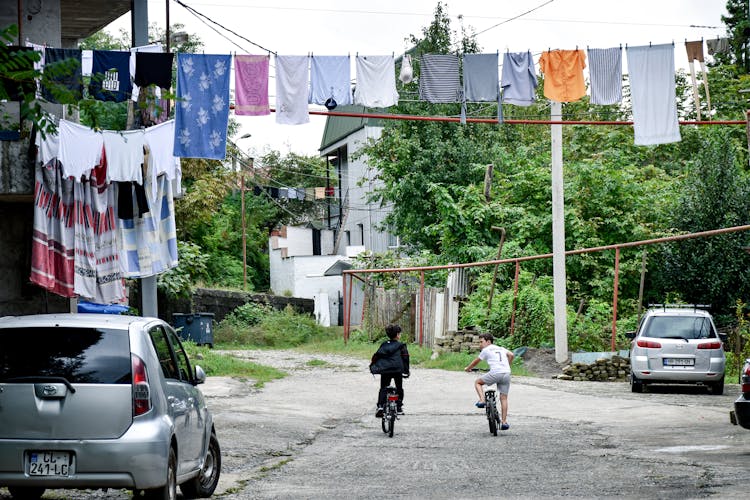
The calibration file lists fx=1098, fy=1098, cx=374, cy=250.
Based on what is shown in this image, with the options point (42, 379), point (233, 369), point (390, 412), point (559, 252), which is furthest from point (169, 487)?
point (559, 252)

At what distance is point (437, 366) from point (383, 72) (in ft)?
36.9

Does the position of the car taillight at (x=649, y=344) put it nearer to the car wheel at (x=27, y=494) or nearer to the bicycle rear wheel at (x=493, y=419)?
the bicycle rear wheel at (x=493, y=419)

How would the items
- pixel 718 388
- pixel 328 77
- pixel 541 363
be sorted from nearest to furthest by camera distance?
1. pixel 328 77
2. pixel 718 388
3. pixel 541 363

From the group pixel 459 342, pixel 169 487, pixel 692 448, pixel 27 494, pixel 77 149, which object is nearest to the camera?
pixel 169 487

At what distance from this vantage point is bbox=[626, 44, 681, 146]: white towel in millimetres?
20516

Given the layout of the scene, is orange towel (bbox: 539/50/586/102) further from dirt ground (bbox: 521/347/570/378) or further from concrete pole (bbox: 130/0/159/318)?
dirt ground (bbox: 521/347/570/378)

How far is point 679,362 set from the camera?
22219 mm

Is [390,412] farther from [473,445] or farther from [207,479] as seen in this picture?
[207,479]

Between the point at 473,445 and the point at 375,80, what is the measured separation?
331 inches

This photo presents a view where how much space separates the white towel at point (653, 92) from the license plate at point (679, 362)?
458 cm

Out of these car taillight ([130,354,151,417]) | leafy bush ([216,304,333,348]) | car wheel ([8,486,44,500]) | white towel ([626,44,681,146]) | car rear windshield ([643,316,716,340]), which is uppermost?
white towel ([626,44,681,146])

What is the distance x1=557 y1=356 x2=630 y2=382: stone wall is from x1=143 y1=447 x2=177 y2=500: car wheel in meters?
18.3

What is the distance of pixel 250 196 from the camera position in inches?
2768

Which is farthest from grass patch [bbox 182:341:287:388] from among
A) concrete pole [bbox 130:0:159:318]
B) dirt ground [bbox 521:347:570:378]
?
dirt ground [bbox 521:347:570:378]
